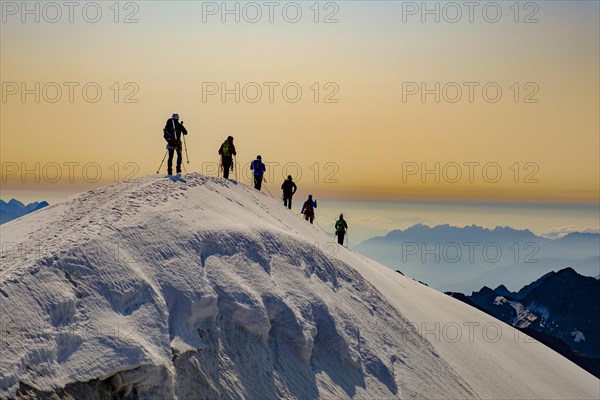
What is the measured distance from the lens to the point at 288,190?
44.0 m

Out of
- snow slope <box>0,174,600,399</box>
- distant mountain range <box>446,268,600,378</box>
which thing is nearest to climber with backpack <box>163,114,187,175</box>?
snow slope <box>0,174,600,399</box>

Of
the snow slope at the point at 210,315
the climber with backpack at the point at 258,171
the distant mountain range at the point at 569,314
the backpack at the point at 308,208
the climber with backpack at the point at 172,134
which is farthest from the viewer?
the distant mountain range at the point at 569,314

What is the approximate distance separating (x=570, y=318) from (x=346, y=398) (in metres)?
178

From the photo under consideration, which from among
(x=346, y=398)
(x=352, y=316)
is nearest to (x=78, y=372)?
(x=346, y=398)

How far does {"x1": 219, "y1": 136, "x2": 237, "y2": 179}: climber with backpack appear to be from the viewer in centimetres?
3925

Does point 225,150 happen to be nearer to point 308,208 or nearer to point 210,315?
point 308,208

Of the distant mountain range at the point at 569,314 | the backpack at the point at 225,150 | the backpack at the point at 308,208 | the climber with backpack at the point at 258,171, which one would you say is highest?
the backpack at the point at 225,150

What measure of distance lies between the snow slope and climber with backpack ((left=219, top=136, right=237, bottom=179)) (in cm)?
194

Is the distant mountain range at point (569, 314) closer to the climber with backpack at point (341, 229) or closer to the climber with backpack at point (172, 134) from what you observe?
the climber with backpack at point (341, 229)

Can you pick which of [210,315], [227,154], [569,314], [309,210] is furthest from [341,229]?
[569,314]

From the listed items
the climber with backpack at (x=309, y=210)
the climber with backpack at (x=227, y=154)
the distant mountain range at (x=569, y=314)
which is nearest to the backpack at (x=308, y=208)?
the climber with backpack at (x=309, y=210)

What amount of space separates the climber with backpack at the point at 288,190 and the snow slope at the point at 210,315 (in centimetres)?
628

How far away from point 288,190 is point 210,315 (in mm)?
18590

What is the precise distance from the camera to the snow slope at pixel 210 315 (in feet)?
74.0
